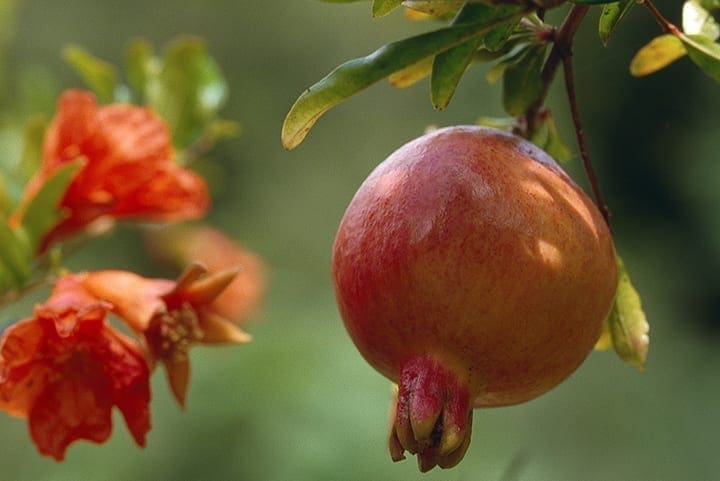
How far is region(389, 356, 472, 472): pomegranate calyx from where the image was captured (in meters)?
0.57

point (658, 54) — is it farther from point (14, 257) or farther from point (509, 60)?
point (14, 257)

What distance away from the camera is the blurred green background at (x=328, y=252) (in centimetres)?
272

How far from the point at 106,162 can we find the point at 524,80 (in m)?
0.47

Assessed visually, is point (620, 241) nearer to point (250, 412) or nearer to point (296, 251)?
point (296, 251)

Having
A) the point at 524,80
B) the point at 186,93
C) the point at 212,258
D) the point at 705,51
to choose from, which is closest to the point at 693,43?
the point at 705,51

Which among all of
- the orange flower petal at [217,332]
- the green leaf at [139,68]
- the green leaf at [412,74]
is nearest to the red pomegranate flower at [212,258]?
the green leaf at [139,68]

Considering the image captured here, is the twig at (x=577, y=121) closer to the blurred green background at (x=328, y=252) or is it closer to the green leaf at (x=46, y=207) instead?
the green leaf at (x=46, y=207)

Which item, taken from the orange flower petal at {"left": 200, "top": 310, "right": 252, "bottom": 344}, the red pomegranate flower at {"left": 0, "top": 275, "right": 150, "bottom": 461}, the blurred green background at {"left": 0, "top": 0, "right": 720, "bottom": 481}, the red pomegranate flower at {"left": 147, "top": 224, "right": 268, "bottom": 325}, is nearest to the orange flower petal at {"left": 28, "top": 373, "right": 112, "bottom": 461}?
the red pomegranate flower at {"left": 0, "top": 275, "right": 150, "bottom": 461}

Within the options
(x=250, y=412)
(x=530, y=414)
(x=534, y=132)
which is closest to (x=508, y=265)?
(x=534, y=132)

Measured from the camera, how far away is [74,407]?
0.79 m

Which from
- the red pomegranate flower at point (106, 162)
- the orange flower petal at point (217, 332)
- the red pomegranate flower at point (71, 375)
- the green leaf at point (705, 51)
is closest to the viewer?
the green leaf at point (705, 51)

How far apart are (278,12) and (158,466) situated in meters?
4.35

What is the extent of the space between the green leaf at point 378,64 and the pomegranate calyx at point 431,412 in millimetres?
160

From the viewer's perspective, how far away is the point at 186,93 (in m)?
1.21
